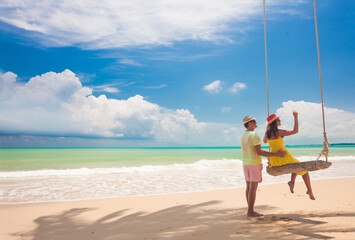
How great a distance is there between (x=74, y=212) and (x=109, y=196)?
6.06 feet

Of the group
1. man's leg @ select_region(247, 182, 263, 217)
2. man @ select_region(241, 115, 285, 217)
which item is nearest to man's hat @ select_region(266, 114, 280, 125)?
man @ select_region(241, 115, 285, 217)

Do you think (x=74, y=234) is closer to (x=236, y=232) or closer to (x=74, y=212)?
(x=74, y=212)

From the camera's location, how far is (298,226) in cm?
382

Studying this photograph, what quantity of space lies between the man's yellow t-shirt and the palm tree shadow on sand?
912 millimetres

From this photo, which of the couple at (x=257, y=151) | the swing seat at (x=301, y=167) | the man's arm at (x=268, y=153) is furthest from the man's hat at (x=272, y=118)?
the swing seat at (x=301, y=167)

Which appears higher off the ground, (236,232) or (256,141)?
(256,141)

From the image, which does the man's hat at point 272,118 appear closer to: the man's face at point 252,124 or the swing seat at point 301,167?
the man's face at point 252,124

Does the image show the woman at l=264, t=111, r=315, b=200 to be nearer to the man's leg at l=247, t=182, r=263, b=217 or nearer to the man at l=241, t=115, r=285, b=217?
the man at l=241, t=115, r=285, b=217

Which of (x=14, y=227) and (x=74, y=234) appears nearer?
(x=74, y=234)

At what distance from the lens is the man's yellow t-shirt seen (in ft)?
14.1

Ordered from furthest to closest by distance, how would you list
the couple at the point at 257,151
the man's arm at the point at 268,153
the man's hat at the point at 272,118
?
the man's hat at the point at 272,118 < the couple at the point at 257,151 < the man's arm at the point at 268,153

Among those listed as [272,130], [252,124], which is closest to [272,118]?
[272,130]

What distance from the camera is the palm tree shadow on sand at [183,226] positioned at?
3623 millimetres

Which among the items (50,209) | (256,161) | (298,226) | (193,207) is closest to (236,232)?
(298,226)
